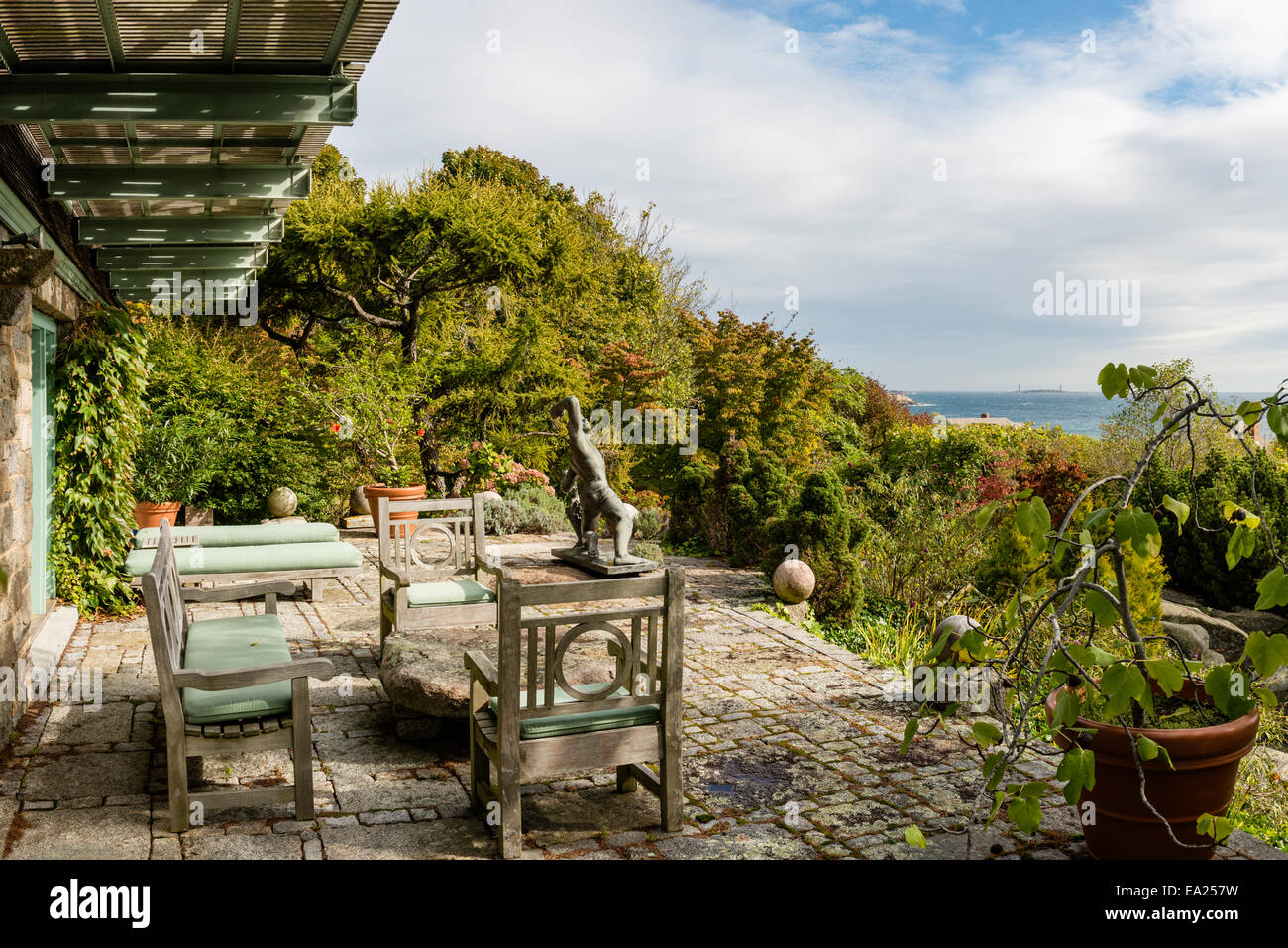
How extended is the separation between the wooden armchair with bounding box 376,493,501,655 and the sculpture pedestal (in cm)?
60

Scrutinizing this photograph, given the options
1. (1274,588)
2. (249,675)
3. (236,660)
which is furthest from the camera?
(236,660)

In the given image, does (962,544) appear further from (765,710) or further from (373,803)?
(373,803)

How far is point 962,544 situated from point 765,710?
4.39 metres

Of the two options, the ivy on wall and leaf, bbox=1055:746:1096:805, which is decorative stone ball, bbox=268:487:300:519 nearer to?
the ivy on wall

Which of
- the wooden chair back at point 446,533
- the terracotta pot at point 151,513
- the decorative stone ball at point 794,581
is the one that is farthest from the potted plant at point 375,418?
the decorative stone ball at point 794,581

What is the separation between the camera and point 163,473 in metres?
9.63

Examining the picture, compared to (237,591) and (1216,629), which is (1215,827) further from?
(1216,629)

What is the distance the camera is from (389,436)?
1311 cm

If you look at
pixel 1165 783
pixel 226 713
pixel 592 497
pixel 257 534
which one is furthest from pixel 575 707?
pixel 257 534

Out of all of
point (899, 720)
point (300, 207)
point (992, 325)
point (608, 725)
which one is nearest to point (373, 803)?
point (608, 725)

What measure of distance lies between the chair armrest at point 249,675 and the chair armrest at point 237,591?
140cm

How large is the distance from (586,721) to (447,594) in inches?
107

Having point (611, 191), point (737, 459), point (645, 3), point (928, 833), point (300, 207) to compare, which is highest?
point (611, 191)
